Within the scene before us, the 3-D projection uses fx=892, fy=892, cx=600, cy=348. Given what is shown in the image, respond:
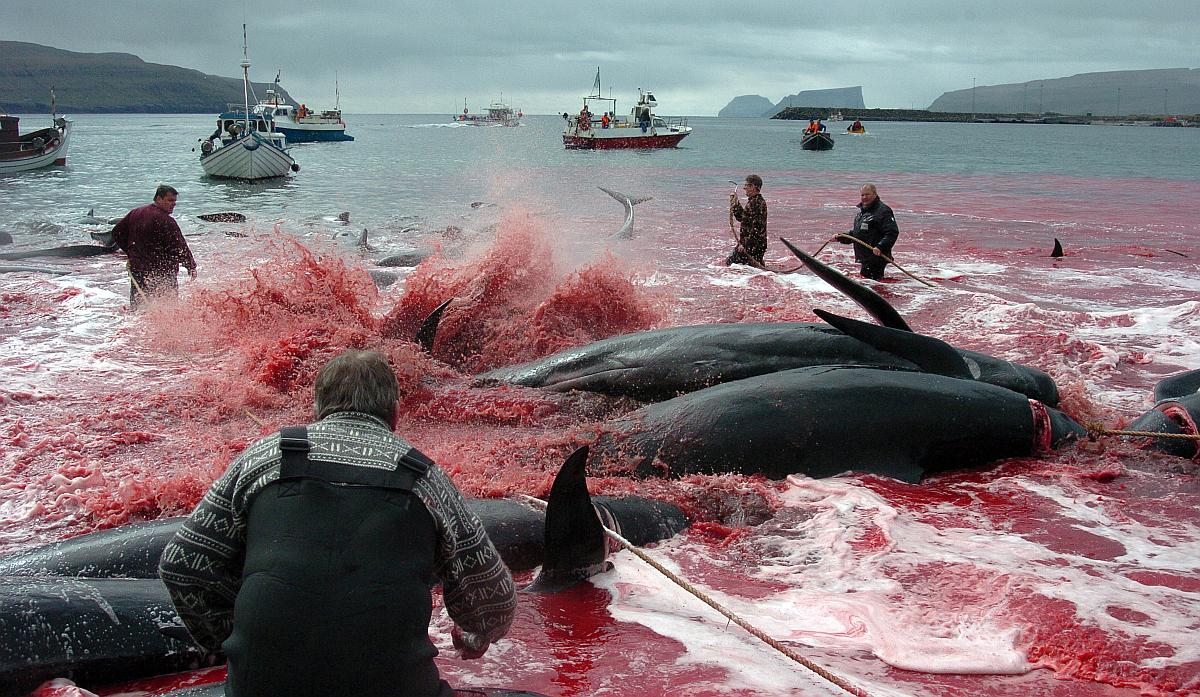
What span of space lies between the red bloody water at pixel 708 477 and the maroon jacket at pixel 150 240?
0.80 meters

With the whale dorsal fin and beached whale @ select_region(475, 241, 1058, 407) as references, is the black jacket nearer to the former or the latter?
beached whale @ select_region(475, 241, 1058, 407)

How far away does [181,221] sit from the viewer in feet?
81.0

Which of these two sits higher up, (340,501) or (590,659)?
(340,501)

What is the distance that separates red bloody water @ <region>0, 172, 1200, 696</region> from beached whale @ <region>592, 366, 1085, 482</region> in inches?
7.4

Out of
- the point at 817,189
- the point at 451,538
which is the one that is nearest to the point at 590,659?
the point at 451,538

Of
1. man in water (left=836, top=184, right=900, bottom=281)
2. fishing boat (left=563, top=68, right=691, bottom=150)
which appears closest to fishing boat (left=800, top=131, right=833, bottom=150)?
fishing boat (left=563, top=68, right=691, bottom=150)

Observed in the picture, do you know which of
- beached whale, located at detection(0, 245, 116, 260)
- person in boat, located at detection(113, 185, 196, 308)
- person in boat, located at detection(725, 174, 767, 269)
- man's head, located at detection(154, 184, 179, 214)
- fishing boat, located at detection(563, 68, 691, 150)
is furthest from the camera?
fishing boat, located at detection(563, 68, 691, 150)

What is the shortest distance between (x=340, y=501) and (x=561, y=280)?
27.9ft

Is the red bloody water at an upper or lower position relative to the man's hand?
lower

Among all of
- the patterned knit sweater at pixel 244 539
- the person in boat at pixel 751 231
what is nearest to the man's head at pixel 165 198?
the person in boat at pixel 751 231

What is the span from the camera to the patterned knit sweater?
2439 mm

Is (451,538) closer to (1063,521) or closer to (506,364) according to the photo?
(1063,521)

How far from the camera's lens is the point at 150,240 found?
11414 millimetres

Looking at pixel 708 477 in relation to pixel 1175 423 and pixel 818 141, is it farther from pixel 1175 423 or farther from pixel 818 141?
pixel 818 141
